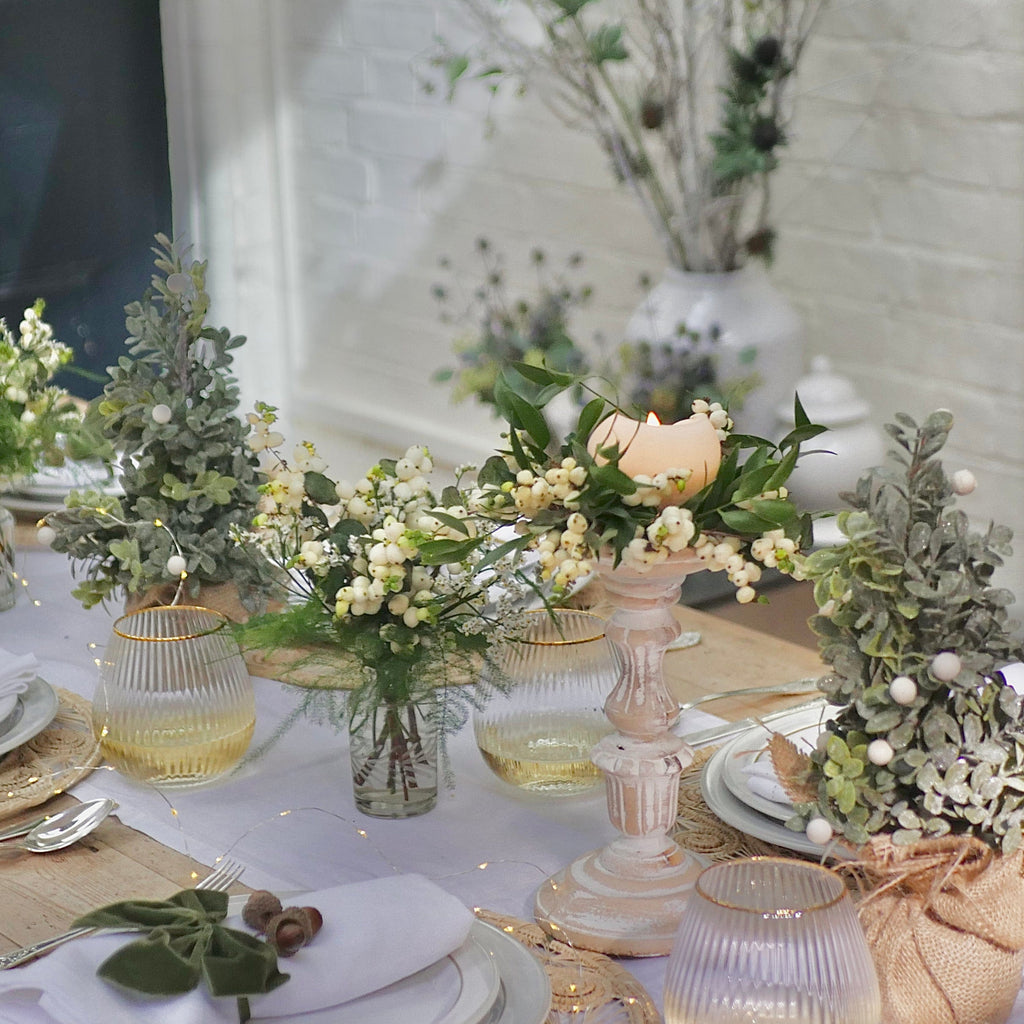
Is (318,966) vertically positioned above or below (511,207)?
below

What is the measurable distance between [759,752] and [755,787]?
0.17 ft

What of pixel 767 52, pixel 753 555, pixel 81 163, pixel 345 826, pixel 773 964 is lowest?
pixel 345 826

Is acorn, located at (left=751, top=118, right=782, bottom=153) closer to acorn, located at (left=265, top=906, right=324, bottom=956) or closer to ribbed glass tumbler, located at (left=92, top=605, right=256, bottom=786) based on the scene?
ribbed glass tumbler, located at (left=92, top=605, right=256, bottom=786)

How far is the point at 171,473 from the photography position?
3.70 feet

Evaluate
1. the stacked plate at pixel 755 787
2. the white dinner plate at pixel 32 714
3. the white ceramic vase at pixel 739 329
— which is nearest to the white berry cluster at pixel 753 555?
the stacked plate at pixel 755 787

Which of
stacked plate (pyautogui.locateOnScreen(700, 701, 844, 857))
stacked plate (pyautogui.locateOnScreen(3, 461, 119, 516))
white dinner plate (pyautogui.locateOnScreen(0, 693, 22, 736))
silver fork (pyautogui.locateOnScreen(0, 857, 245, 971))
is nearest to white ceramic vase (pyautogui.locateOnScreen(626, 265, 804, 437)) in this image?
stacked plate (pyautogui.locateOnScreen(3, 461, 119, 516))

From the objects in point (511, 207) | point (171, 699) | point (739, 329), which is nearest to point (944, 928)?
point (171, 699)

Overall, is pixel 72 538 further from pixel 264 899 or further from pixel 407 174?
pixel 407 174

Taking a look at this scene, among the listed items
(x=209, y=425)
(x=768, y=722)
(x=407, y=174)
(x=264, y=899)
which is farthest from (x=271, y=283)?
(x=264, y=899)

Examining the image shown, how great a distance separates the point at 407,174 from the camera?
9.91 feet

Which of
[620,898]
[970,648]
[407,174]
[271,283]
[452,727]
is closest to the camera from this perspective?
[970,648]

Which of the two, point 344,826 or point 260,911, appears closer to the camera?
point 260,911

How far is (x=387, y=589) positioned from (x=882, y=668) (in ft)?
0.95

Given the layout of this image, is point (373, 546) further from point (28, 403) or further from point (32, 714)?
point (28, 403)
